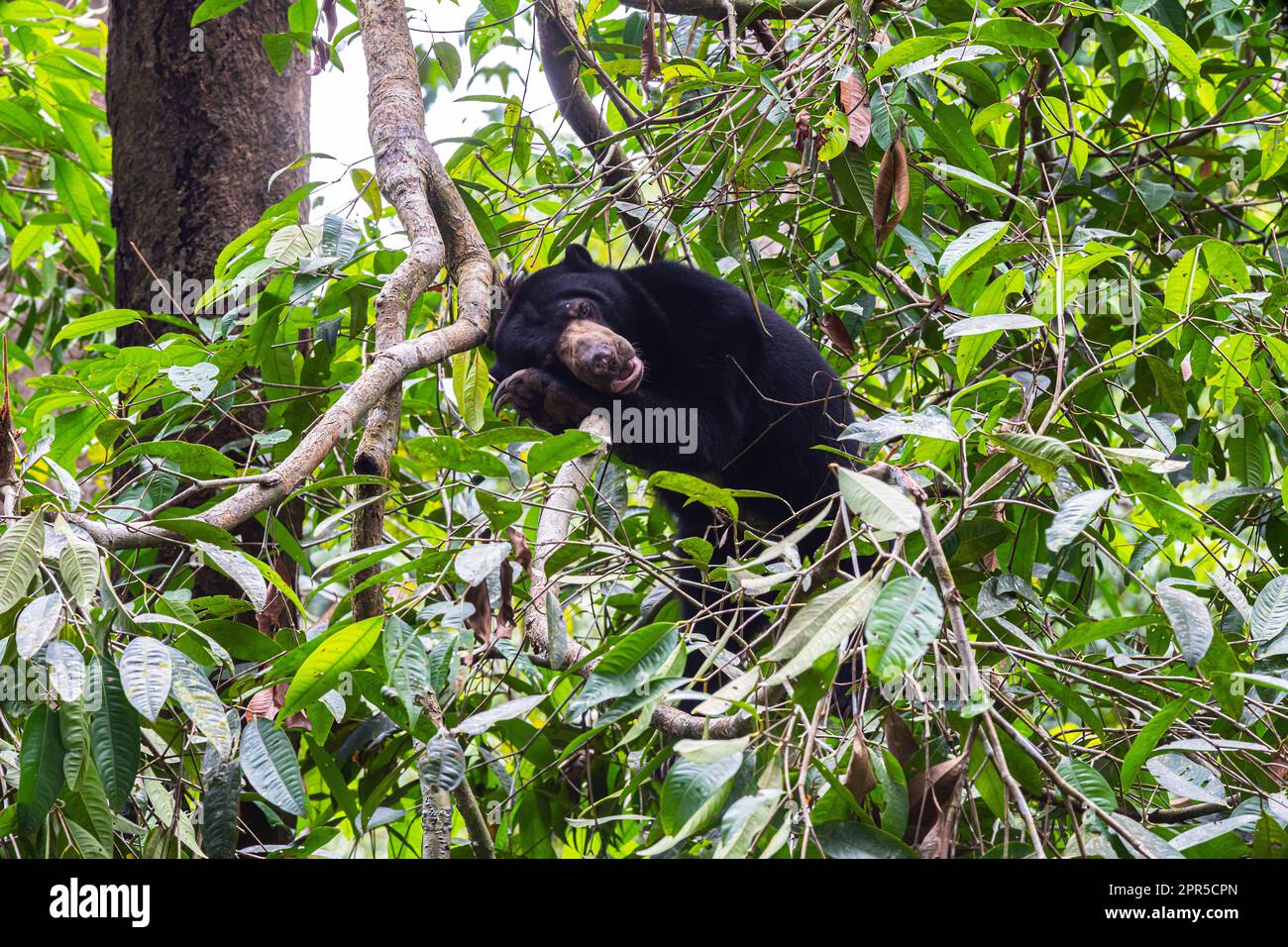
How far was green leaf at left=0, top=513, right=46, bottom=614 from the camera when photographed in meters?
1.43

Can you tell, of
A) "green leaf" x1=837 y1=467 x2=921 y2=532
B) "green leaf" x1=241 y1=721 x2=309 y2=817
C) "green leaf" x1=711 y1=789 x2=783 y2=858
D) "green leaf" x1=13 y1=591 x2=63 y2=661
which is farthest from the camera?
"green leaf" x1=241 y1=721 x2=309 y2=817

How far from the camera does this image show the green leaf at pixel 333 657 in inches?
62.9

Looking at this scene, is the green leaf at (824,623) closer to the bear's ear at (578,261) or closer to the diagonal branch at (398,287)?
the diagonal branch at (398,287)

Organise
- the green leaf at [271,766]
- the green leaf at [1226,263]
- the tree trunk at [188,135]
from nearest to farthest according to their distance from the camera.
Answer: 1. the green leaf at [271,766]
2. the green leaf at [1226,263]
3. the tree trunk at [188,135]

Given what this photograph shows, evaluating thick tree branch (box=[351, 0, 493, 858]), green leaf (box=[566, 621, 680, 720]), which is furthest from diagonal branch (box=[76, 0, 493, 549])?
green leaf (box=[566, 621, 680, 720])

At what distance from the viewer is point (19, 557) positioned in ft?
4.76

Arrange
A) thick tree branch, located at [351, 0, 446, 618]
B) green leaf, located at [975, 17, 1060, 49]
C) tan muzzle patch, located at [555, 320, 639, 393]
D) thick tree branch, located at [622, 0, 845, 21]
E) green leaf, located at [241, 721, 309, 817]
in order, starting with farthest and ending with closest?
1. thick tree branch, located at [622, 0, 845, 21]
2. tan muzzle patch, located at [555, 320, 639, 393]
3. green leaf, located at [975, 17, 1060, 49]
4. thick tree branch, located at [351, 0, 446, 618]
5. green leaf, located at [241, 721, 309, 817]

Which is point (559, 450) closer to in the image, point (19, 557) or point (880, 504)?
point (880, 504)

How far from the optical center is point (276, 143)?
359cm

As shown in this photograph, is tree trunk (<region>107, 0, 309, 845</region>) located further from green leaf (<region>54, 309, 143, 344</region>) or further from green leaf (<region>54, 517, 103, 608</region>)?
green leaf (<region>54, 517, 103, 608</region>)

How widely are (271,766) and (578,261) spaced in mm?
2062

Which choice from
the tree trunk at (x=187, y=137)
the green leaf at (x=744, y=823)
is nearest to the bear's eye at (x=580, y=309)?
the tree trunk at (x=187, y=137)

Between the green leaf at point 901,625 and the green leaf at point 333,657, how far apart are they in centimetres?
75

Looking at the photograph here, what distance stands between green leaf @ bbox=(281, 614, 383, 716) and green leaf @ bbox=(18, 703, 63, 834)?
31 centimetres
